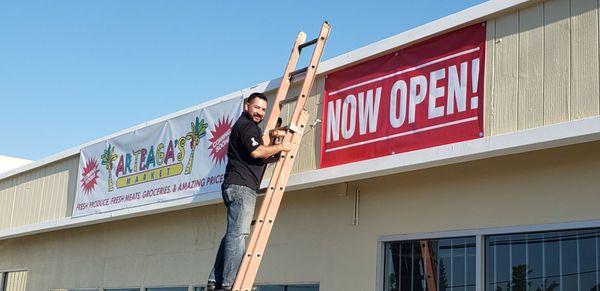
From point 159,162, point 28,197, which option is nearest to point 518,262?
point 159,162

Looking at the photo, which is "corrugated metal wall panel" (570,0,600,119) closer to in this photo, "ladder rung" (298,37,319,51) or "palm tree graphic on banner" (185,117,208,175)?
"ladder rung" (298,37,319,51)

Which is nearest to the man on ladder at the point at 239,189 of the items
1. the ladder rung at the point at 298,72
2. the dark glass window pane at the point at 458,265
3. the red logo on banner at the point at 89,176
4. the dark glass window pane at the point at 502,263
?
the ladder rung at the point at 298,72

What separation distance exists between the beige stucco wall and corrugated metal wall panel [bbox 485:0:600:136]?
17.2 inches

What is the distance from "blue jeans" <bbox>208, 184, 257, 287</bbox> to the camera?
259 inches

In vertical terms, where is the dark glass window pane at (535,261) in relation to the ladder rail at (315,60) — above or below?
below

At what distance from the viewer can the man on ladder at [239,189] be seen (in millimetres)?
6602

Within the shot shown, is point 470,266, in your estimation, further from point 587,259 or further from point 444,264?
point 587,259

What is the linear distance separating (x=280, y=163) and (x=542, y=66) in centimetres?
234

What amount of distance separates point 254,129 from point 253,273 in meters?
1.40

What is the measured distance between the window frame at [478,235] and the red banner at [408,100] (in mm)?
844

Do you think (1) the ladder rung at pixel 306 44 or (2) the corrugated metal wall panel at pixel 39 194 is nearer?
(1) the ladder rung at pixel 306 44

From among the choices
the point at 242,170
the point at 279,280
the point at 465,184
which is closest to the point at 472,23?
the point at 465,184

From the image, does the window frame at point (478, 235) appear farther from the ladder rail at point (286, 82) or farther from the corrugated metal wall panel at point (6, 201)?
the corrugated metal wall panel at point (6, 201)

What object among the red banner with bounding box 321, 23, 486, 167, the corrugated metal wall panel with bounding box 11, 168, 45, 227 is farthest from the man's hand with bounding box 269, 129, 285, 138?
the corrugated metal wall panel with bounding box 11, 168, 45, 227
